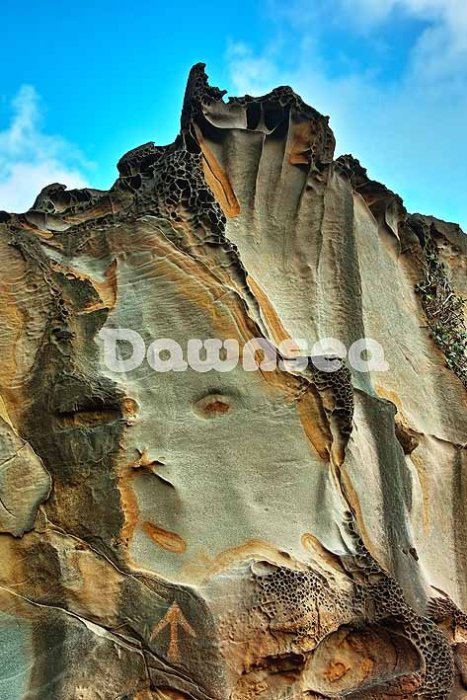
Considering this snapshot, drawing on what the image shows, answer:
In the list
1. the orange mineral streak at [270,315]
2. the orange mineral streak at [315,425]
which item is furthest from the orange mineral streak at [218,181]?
the orange mineral streak at [315,425]

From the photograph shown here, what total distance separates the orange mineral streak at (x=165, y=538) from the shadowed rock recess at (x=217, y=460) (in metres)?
0.01

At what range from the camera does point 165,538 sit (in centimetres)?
478

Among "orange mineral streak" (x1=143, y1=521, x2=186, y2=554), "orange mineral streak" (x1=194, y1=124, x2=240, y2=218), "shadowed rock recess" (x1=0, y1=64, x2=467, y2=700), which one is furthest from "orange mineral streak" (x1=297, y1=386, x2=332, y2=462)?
"orange mineral streak" (x1=194, y1=124, x2=240, y2=218)

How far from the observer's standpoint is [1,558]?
4.65 meters

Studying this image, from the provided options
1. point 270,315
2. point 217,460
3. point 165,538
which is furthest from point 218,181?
point 165,538

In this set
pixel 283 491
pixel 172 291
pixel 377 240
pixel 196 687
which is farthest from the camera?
pixel 377 240

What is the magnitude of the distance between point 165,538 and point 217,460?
1.74 feet

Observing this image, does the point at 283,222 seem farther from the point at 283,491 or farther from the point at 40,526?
the point at 40,526

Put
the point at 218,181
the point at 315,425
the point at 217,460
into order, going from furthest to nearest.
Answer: the point at 218,181, the point at 315,425, the point at 217,460

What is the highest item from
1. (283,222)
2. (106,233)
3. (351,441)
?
(283,222)

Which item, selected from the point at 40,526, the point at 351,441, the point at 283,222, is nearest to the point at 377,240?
the point at 283,222

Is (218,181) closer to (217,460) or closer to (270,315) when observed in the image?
(270,315)

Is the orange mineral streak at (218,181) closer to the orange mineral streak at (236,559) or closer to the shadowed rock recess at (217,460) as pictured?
the shadowed rock recess at (217,460)

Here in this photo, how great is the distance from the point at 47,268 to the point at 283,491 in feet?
6.62
